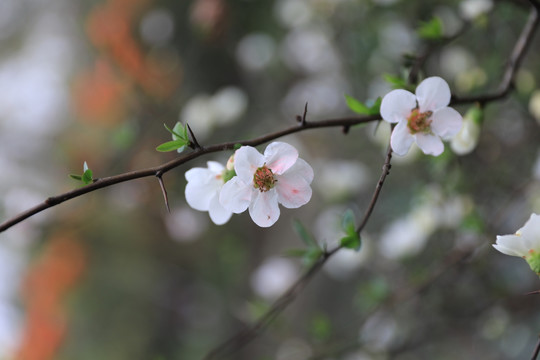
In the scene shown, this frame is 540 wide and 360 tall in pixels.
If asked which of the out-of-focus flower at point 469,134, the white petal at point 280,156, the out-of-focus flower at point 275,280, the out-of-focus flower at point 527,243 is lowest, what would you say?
the out-of-focus flower at point 527,243

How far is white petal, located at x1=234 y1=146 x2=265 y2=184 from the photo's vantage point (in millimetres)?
336

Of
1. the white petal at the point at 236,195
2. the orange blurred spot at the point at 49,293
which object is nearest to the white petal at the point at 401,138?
the white petal at the point at 236,195

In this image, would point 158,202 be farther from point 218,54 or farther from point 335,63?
point 335,63

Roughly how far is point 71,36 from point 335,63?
3.71 ft

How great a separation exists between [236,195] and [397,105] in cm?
14

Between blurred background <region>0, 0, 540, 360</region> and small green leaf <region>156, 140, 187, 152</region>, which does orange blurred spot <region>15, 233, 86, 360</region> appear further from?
small green leaf <region>156, 140, 187, 152</region>

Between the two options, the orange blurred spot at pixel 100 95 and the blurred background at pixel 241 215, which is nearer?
the blurred background at pixel 241 215

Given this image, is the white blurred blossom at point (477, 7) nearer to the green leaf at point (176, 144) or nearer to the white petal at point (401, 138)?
the white petal at point (401, 138)

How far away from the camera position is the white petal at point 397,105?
1.18 ft

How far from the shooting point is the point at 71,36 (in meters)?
1.94

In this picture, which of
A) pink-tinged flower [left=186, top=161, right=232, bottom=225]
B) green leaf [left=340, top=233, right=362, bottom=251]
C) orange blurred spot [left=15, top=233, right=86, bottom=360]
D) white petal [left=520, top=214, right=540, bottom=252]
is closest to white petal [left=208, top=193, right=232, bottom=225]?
pink-tinged flower [left=186, top=161, right=232, bottom=225]

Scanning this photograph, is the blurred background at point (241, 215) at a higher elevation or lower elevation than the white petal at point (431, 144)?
higher

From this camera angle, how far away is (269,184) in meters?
0.36

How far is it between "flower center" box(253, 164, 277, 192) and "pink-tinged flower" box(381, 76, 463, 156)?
0.30 feet
